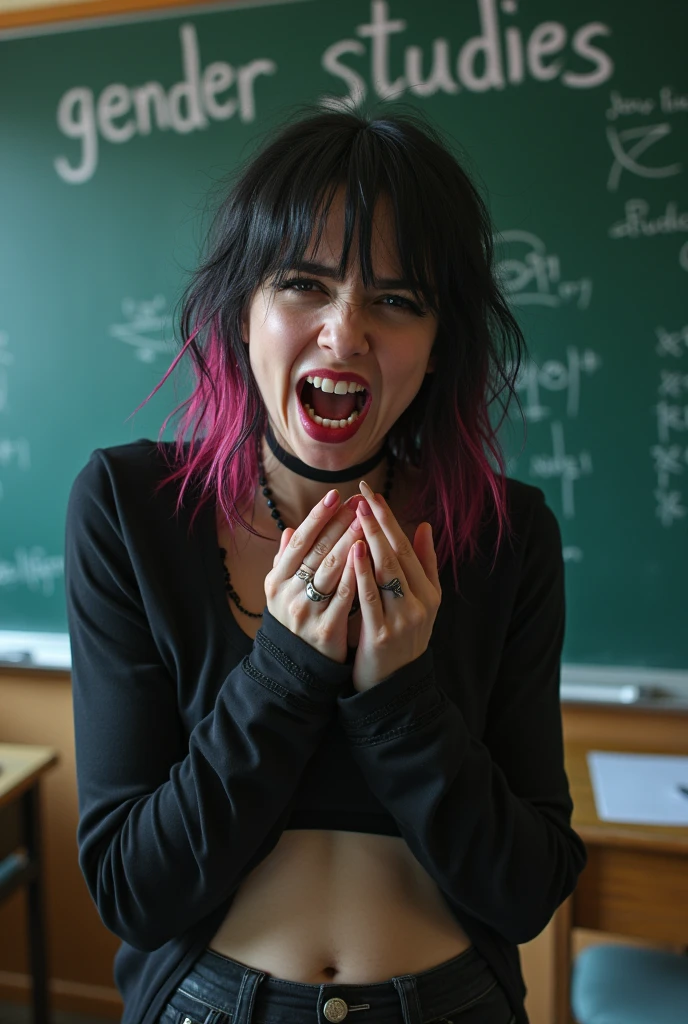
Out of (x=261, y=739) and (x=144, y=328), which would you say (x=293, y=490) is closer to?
(x=261, y=739)

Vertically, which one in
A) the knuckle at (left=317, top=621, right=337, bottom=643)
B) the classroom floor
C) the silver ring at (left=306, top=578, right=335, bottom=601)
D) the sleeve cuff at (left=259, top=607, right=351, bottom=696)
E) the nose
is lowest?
the classroom floor

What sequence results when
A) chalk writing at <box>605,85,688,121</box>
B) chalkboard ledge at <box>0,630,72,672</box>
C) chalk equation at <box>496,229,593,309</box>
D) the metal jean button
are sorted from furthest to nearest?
1. chalkboard ledge at <box>0,630,72,672</box>
2. chalk equation at <box>496,229,593,309</box>
3. chalk writing at <box>605,85,688,121</box>
4. the metal jean button

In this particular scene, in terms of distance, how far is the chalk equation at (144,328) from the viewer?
2066 millimetres

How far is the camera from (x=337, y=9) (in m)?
1.87

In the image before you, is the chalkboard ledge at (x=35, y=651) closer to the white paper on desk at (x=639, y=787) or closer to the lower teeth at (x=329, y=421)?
the white paper on desk at (x=639, y=787)

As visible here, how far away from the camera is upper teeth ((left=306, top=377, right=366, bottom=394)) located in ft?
2.91

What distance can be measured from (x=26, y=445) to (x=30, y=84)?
0.90m

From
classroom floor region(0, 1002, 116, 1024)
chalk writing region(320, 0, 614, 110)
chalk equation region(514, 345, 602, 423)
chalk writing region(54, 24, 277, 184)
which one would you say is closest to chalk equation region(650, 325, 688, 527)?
chalk equation region(514, 345, 602, 423)

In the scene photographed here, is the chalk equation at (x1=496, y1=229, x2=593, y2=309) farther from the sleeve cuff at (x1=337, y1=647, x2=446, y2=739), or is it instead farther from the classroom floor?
the classroom floor

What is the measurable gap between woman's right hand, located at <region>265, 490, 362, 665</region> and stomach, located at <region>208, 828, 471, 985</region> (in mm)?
246

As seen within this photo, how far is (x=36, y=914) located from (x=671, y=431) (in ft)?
6.01

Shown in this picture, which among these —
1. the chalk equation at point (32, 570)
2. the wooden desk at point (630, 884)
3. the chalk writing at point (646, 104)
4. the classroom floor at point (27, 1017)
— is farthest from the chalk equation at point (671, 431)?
the classroom floor at point (27, 1017)

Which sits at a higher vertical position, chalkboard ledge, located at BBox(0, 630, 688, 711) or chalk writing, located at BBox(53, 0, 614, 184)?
chalk writing, located at BBox(53, 0, 614, 184)

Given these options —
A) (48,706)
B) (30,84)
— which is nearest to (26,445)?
(48,706)
